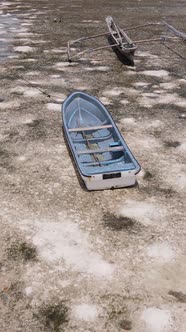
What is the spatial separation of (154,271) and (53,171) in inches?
103

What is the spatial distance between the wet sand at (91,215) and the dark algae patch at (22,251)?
12 millimetres

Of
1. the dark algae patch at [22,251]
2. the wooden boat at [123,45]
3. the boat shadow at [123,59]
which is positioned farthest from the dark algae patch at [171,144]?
the boat shadow at [123,59]

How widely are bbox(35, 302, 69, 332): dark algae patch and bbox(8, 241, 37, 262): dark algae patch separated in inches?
30.3

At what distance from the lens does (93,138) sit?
7449mm

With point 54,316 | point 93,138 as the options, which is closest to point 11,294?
point 54,316

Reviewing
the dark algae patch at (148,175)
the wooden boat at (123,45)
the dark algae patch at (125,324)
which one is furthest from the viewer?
the wooden boat at (123,45)

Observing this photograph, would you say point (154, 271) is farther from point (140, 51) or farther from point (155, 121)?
point (140, 51)

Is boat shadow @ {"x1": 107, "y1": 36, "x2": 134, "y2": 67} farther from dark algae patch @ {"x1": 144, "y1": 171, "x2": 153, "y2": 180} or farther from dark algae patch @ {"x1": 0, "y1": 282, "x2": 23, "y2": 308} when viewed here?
dark algae patch @ {"x1": 0, "y1": 282, "x2": 23, "y2": 308}

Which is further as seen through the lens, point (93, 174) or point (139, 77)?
point (139, 77)

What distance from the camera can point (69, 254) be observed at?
16.1ft

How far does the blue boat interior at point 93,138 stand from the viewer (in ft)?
20.7

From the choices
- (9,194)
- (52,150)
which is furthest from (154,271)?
(52,150)

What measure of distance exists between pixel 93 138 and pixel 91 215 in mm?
2187

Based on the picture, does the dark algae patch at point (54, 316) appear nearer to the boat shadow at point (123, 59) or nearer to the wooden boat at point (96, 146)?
the wooden boat at point (96, 146)
